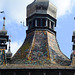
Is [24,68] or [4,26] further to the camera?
[4,26]

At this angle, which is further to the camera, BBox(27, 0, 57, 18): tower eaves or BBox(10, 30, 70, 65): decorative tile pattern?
BBox(27, 0, 57, 18): tower eaves

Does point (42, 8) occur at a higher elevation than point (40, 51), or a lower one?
higher

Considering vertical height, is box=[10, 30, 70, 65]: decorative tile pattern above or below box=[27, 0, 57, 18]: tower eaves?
below

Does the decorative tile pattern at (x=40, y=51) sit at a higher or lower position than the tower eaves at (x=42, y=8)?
lower

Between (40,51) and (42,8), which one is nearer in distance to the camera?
(40,51)

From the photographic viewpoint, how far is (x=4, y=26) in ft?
174

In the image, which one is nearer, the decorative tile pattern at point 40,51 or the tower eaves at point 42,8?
the decorative tile pattern at point 40,51

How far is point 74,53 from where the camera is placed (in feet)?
165

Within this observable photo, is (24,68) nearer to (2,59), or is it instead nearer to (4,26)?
(2,59)
